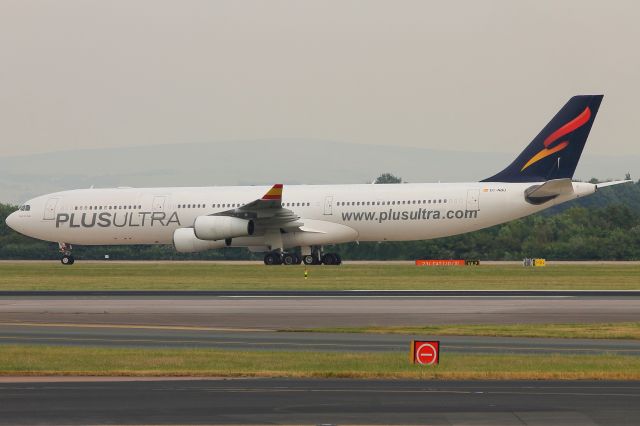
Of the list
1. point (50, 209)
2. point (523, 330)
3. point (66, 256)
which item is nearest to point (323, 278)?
point (50, 209)

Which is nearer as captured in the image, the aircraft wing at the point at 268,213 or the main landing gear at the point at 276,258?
the aircraft wing at the point at 268,213

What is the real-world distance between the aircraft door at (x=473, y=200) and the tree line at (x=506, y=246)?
60.2 feet

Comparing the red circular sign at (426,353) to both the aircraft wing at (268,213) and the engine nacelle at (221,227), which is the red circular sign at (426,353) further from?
the engine nacelle at (221,227)

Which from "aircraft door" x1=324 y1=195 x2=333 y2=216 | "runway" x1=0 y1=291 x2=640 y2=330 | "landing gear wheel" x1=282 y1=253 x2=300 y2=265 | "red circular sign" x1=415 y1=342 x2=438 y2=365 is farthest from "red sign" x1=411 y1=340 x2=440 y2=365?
Answer: "landing gear wheel" x1=282 y1=253 x2=300 y2=265

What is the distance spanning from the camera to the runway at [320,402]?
51.2ft

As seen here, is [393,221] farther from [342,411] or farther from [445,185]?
[342,411]

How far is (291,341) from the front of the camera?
2702 cm

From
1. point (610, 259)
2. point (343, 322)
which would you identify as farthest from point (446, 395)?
point (610, 259)

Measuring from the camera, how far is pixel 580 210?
98812 mm

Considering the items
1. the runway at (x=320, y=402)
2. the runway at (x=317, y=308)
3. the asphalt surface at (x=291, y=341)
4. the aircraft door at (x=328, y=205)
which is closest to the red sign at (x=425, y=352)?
the runway at (x=320, y=402)

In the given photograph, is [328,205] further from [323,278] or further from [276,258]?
[323,278]

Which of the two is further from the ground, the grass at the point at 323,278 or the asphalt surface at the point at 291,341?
the grass at the point at 323,278

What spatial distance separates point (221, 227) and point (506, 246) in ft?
90.7

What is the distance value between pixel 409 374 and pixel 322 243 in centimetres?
4652
